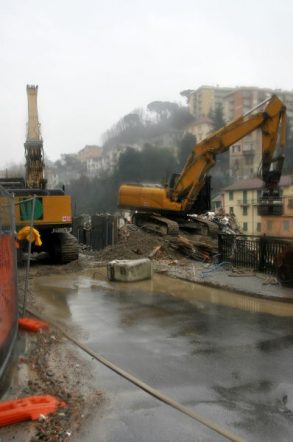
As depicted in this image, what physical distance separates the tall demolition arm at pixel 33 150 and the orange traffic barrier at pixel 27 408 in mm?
16430

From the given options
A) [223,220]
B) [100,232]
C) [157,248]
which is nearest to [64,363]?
[157,248]

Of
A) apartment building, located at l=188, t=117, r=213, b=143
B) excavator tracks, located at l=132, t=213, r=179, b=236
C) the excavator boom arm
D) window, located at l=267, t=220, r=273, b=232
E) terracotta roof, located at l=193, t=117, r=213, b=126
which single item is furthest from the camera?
terracotta roof, located at l=193, t=117, r=213, b=126

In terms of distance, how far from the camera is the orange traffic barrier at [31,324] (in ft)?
25.8

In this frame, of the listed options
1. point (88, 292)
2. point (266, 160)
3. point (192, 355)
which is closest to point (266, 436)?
point (192, 355)

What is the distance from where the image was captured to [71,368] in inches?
245

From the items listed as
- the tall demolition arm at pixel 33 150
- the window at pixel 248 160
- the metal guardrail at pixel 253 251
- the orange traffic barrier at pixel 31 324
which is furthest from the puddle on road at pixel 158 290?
the window at pixel 248 160

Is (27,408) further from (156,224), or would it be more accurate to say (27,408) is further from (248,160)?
(248,160)

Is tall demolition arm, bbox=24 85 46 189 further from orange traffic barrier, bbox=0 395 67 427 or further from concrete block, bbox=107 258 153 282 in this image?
orange traffic barrier, bbox=0 395 67 427

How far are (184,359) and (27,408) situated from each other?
7.97 ft

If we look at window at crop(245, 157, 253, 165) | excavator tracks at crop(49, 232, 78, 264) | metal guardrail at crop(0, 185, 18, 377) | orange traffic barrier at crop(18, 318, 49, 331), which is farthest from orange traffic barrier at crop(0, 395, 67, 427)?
window at crop(245, 157, 253, 165)

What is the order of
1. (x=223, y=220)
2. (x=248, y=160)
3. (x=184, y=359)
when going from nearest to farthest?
1. (x=184, y=359)
2. (x=223, y=220)
3. (x=248, y=160)

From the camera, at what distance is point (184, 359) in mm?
6547

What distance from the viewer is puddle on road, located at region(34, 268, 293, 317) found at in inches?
394

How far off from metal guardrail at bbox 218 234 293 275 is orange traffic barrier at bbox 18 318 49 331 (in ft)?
20.1
